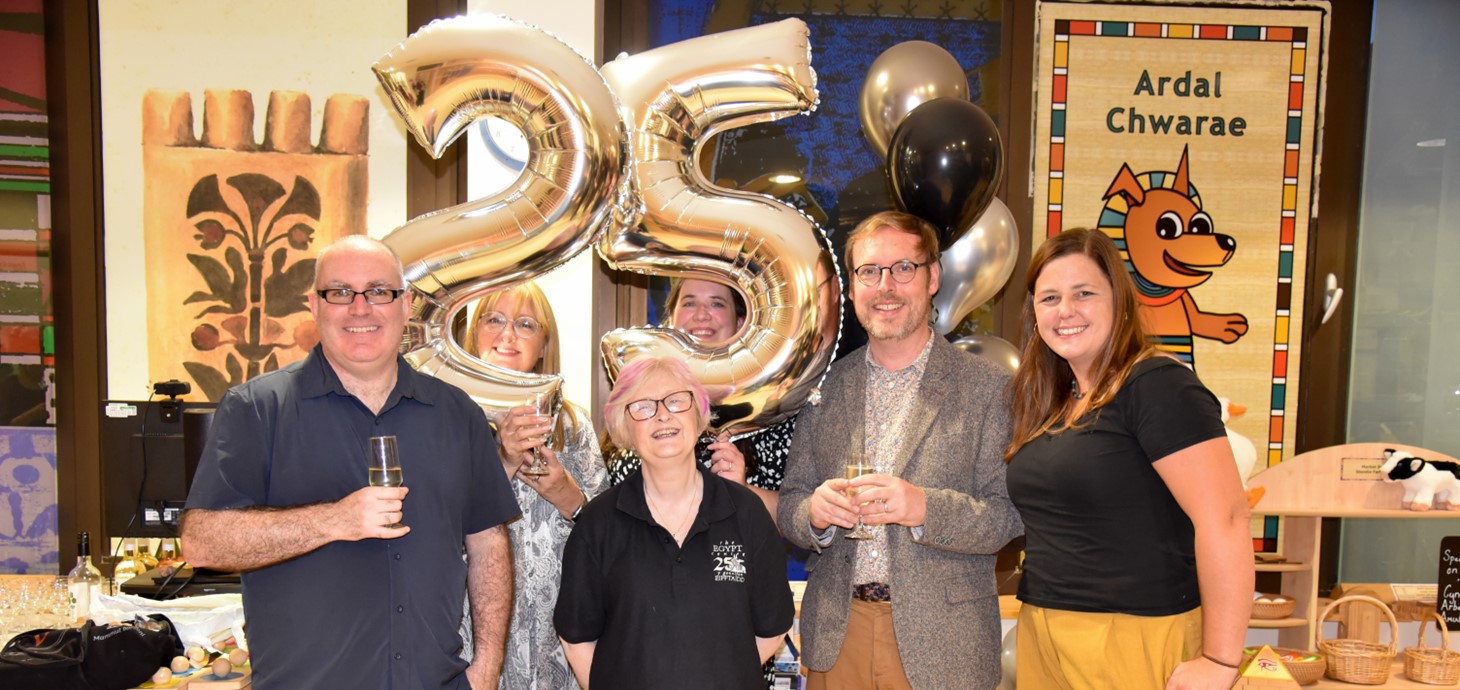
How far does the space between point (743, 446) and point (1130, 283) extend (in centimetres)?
104

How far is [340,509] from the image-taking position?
148 centimetres

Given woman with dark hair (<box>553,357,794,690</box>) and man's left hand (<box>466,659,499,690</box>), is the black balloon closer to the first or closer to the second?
woman with dark hair (<box>553,357,794,690</box>)

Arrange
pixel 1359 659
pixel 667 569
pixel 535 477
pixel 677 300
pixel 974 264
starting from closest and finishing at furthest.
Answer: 1. pixel 667 569
2. pixel 535 477
3. pixel 677 300
4. pixel 974 264
5. pixel 1359 659

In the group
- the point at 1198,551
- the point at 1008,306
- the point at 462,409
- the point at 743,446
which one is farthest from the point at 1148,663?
the point at 1008,306

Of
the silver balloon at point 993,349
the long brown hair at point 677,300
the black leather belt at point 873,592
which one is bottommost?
the black leather belt at point 873,592

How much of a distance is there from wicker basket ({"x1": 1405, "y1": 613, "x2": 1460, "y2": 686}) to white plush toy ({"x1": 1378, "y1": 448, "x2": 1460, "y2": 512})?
0.38 m

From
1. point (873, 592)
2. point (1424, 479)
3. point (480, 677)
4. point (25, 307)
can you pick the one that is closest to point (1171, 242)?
point (1424, 479)

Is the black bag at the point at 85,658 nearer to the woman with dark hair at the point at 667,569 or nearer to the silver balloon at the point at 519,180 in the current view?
the silver balloon at the point at 519,180

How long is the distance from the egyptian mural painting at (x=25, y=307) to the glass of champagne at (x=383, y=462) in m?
2.53

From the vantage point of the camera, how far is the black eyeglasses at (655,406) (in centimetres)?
171

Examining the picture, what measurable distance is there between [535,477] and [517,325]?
422 millimetres

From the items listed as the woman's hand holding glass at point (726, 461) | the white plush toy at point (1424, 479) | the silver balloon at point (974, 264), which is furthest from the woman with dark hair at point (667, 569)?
the white plush toy at point (1424, 479)

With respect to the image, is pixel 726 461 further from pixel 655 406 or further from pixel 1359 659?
pixel 1359 659

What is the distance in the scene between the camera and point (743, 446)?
238 centimetres
